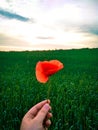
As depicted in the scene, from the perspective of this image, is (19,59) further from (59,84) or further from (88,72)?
(59,84)

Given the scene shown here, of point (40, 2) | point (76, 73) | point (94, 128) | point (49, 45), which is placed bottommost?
point (94, 128)

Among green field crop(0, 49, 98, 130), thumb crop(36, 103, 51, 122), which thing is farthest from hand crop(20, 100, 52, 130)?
green field crop(0, 49, 98, 130)

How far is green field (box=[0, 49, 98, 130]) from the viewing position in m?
1.15

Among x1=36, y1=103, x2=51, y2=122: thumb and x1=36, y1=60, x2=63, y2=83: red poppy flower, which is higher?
A: x1=36, y1=60, x2=63, y2=83: red poppy flower

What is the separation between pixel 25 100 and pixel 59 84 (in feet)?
0.72

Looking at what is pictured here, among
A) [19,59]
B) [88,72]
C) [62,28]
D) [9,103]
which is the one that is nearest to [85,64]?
[88,72]

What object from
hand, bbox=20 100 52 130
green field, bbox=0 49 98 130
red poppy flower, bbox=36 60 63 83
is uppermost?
red poppy flower, bbox=36 60 63 83

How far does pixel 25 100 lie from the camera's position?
1300mm

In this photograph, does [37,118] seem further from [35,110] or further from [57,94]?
[57,94]

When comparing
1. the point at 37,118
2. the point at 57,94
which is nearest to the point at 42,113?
the point at 37,118

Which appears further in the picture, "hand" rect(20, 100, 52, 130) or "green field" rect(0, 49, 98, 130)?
"green field" rect(0, 49, 98, 130)

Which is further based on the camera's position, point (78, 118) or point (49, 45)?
point (49, 45)

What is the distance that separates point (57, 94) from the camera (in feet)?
4.45

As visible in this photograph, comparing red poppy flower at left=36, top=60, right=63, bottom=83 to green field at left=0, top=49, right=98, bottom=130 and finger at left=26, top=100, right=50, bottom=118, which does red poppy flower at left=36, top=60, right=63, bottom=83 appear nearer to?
finger at left=26, top=100, right=50, bottom=118
